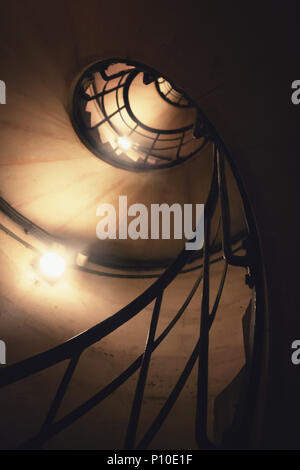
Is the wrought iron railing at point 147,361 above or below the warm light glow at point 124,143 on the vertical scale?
below

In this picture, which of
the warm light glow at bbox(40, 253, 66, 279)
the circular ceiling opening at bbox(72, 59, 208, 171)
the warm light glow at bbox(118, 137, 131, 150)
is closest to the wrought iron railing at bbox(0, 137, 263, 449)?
the warm light glow at bbox(40, 253, 66, 279)

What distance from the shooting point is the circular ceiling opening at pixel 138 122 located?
5.19m

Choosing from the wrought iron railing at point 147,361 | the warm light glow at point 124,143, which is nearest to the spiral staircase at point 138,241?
the wrought iron railing at point 147,361

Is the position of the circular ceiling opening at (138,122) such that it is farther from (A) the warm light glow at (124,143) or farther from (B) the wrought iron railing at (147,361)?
(B) the wrought iron railing at (147,361)

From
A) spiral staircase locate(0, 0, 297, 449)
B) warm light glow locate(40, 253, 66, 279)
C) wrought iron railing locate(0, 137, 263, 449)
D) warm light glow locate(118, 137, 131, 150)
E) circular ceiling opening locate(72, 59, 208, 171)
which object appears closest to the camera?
wrought iron railing locate(0, 137, 263, 449)

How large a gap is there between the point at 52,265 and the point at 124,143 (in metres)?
2.90

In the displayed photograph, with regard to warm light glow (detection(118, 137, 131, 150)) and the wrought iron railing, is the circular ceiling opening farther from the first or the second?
the wrought iron railing

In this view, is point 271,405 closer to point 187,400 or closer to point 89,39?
point 187,400

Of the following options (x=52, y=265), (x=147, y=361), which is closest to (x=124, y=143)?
(x=52, y=265)

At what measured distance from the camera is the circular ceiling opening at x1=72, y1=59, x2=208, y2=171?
17.0ft

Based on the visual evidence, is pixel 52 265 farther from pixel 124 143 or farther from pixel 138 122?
pixel 138 122

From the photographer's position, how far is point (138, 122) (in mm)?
6391

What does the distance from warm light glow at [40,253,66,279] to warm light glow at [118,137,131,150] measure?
2553 mm
